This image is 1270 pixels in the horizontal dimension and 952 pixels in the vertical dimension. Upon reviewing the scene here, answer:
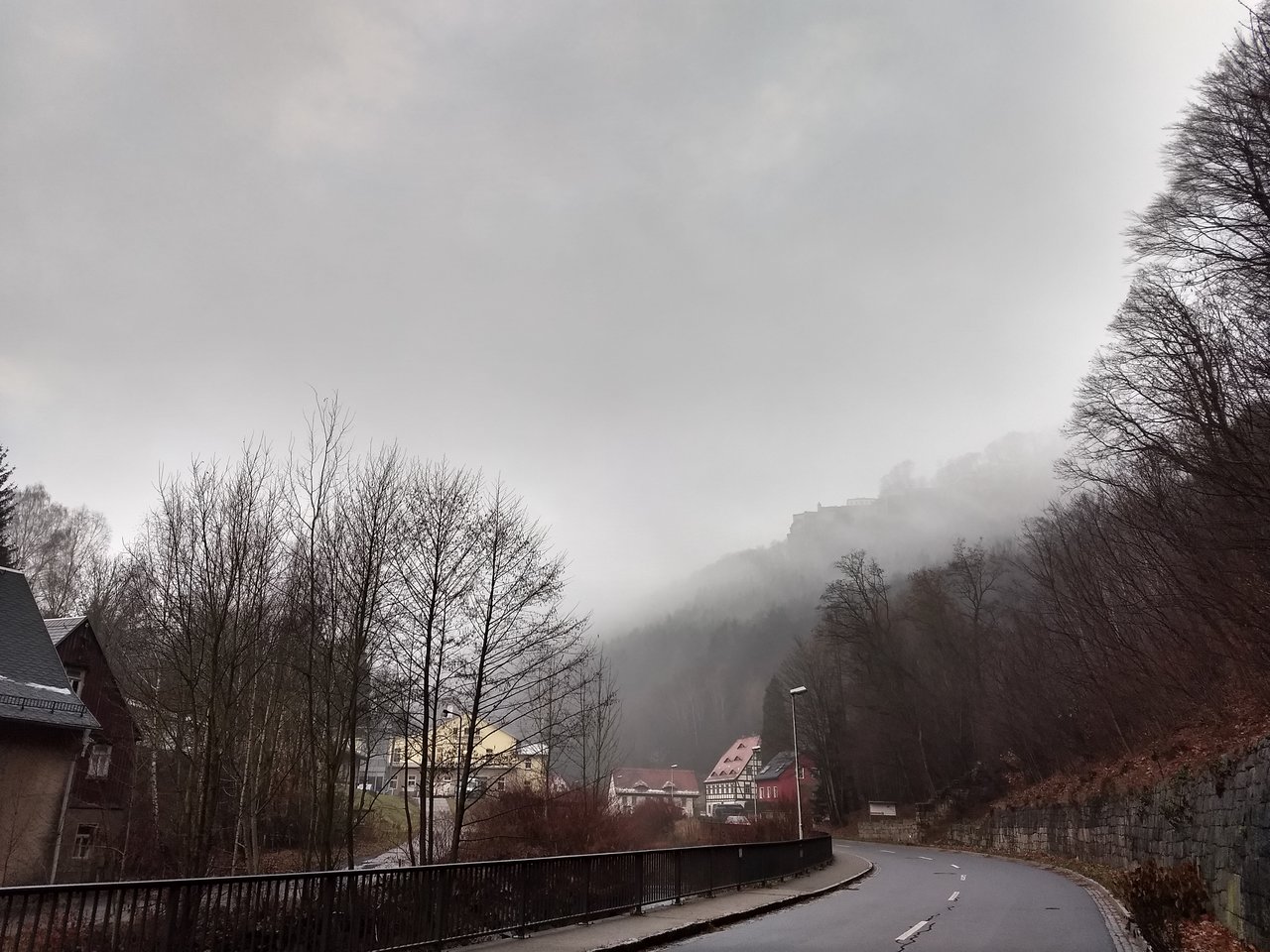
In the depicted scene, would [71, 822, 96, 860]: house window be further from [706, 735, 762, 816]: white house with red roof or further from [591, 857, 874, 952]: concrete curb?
[706, 735, 762, 816]: white house with red roof

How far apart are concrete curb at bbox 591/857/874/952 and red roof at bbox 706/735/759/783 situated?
89.4 metres

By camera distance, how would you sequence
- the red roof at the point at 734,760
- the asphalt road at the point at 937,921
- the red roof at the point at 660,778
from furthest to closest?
the red roof at the point at 734,760 → the red roof at the point at 660,778 → the asphalt road at the point at 937,921

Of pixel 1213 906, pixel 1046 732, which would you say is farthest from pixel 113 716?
pixel 1046 732

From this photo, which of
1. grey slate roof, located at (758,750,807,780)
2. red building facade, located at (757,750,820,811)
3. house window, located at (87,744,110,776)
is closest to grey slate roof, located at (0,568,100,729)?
house window, located at (87,744,110,776)

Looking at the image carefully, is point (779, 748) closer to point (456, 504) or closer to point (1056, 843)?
point (1056, 843)

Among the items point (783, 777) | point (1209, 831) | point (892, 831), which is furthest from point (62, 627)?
point (783, 777)

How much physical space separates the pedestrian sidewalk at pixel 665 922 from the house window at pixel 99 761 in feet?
73.0

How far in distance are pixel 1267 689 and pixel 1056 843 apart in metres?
18.5

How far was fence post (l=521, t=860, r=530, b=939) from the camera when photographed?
1045cm

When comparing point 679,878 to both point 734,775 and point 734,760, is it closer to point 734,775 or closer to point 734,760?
point 734,775

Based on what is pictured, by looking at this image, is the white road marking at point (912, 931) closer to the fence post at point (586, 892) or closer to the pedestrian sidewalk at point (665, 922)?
the pedestrian sidewalk at point (665, 922)

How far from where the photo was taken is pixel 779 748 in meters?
74.6

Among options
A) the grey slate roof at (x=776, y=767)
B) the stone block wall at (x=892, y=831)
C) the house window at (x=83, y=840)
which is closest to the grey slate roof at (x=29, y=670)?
the house window at (x=83, y=840)

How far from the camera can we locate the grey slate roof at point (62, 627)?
2602 cm
